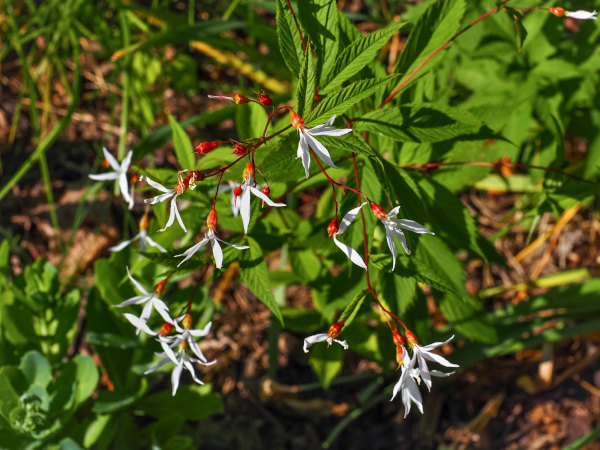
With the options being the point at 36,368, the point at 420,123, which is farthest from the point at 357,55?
the point at 36,368

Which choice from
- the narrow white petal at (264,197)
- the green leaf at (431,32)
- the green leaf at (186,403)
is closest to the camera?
the narrow white petal at (264,197)

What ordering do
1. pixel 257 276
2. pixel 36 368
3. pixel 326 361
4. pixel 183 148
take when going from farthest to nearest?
pixel 326 361
pixel 36 368
pixel 183 148
pixel 257 276

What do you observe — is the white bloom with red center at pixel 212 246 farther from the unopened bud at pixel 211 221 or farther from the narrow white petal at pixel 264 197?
the narrow white petal at pixel 264 197

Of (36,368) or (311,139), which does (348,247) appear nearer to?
(311,139)

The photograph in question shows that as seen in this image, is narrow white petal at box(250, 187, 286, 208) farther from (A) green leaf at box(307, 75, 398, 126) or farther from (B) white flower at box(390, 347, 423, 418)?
(B) white flower at box(390, 347, 423, 418)

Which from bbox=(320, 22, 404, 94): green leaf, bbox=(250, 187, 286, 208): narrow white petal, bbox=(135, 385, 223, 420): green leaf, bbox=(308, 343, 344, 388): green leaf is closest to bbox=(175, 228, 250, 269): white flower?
bbox=(250, 187, 286, 208): narrow white petal

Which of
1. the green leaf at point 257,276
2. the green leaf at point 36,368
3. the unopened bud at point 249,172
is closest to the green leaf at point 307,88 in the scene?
the unopened bud at point 249,172
